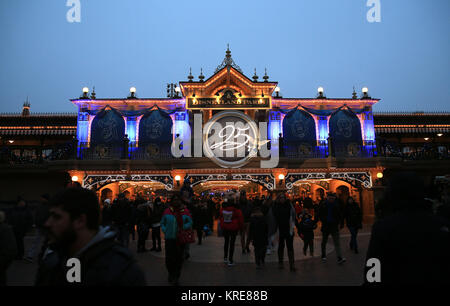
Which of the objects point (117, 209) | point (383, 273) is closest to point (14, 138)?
point (117, 209)

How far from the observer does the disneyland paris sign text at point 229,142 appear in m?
20.3

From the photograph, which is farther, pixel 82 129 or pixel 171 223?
pixel 82 129

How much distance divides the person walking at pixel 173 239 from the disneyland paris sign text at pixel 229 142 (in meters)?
12.6

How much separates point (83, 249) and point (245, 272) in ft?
21.5

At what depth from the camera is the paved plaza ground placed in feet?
22.7

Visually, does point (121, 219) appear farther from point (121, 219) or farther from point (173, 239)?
point (173, 239)

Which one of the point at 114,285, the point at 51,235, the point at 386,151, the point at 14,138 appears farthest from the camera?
the point at 14,138

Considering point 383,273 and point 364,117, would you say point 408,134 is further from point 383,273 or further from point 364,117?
point 383,273

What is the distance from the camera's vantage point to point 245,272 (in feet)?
25.9

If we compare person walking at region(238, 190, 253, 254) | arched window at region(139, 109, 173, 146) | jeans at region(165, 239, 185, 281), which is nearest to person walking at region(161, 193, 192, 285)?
jeans at region(165, 239, 185, 281)

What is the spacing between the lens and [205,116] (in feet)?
74.3

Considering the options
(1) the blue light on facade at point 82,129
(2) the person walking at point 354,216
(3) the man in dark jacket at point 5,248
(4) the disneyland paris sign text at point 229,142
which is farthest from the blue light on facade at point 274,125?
(3) the man in dark jacket at point 5,248

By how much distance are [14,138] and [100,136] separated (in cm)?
961

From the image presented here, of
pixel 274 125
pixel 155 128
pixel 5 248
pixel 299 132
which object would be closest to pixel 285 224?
pixel 5 248
